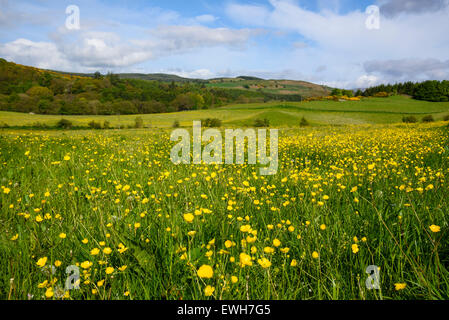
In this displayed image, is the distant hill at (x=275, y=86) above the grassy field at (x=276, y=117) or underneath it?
above

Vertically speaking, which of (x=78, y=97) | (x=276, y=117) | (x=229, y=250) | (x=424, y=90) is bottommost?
(x=229, y=250)

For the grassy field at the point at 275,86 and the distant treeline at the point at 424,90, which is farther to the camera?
the grassy field at the point at 275,86

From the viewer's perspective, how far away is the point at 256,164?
612 cm

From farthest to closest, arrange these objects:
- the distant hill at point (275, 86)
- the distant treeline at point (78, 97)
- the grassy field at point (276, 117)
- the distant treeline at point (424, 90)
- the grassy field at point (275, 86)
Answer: the grassy field at point (275, 86)
the distant hill at point (275, 86)
the distant treeline at point (424, 90)
the distant treeline at point (78, 97)
the grassy field at point (276, 117)

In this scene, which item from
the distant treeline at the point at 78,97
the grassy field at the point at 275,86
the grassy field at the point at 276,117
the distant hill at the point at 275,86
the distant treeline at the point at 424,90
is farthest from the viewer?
the grassy field at the point at 275,86

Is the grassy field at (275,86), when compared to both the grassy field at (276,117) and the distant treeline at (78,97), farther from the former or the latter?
the grassy field at (276,117)

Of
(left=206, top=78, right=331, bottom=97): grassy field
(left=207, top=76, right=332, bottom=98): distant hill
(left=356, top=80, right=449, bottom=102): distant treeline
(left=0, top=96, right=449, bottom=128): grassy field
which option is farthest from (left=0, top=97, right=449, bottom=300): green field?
(left=206, top=78, right=331, bottom=97): grassy field

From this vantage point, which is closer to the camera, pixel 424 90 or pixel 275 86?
pixel 424 90

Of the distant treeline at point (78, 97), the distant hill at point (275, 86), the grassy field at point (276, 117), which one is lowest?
the grassy field at point (276, 117)

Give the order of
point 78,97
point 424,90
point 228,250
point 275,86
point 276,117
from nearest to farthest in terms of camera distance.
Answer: point 228,250 → point 276,117 → point 78,97 → point 424,90 → point 275,86

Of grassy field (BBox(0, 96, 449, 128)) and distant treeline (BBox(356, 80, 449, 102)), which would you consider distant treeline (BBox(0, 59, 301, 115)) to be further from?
distant treeline (BBox(356, 80, 449, 102))

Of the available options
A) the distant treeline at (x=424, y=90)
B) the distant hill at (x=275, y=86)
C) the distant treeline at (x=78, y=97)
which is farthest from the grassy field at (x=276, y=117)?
the distant hill at (x=275, y=86)

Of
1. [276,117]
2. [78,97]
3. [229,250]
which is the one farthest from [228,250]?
[78,97]

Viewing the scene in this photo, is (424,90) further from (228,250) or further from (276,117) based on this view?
(228,250)
